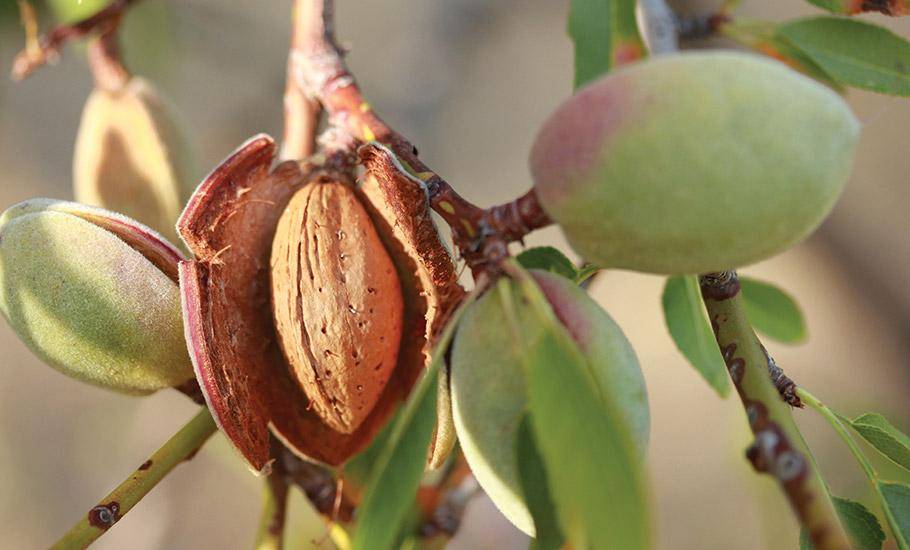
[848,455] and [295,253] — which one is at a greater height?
[848,455]

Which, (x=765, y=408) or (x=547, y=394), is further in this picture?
(x=765, y=408)

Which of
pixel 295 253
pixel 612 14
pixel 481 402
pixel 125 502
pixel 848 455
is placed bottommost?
pixel 125 502

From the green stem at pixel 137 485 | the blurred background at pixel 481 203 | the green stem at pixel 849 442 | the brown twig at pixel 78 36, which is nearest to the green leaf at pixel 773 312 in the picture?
the green stem at pixel 849 442

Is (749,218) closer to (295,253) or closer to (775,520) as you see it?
(295,253)

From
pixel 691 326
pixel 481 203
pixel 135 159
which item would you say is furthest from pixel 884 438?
pixel 481 203

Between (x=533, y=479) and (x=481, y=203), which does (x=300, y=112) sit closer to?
(x=533, y=479)

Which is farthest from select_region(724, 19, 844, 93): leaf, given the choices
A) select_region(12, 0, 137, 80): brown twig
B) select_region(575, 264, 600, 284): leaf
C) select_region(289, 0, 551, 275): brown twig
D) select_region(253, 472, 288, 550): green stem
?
select_region(12, 0, 137, 80): brown twig

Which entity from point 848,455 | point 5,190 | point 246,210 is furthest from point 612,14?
point 5,190
